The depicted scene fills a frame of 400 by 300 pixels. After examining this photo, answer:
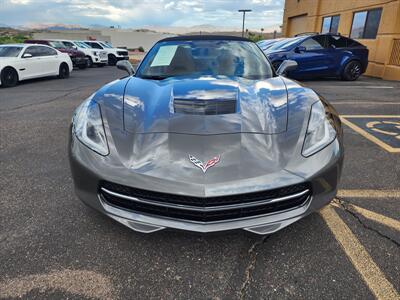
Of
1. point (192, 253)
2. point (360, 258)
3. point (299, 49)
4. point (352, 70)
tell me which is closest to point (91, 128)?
point (192, 253)

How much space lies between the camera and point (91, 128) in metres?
2.05

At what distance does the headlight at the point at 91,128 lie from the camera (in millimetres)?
1915

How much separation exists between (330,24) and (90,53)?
44.2 feet

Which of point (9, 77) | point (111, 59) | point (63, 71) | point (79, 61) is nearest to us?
point (9, 77)

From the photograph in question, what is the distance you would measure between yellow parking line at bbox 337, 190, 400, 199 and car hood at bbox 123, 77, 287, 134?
108cm

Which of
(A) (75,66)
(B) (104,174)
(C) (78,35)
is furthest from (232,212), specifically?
(C) (78,35)

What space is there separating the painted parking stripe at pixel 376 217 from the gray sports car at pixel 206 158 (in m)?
0.65

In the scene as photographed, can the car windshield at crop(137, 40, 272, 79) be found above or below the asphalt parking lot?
above

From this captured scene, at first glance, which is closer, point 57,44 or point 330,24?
point 330,24

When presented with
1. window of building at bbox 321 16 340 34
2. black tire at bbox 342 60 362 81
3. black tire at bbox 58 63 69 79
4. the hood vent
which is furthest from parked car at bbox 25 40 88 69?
the hood vent

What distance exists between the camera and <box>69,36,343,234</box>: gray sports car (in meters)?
1.68

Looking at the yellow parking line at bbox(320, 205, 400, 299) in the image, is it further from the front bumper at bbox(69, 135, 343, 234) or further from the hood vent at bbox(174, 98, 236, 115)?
the hood vent at bbox(174, 98, 236, 115)

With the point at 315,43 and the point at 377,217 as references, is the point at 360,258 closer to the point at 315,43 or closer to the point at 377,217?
the point at 377,217

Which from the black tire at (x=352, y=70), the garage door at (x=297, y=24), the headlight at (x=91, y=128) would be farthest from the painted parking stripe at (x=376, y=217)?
the garage door at (x=297, y=24)
